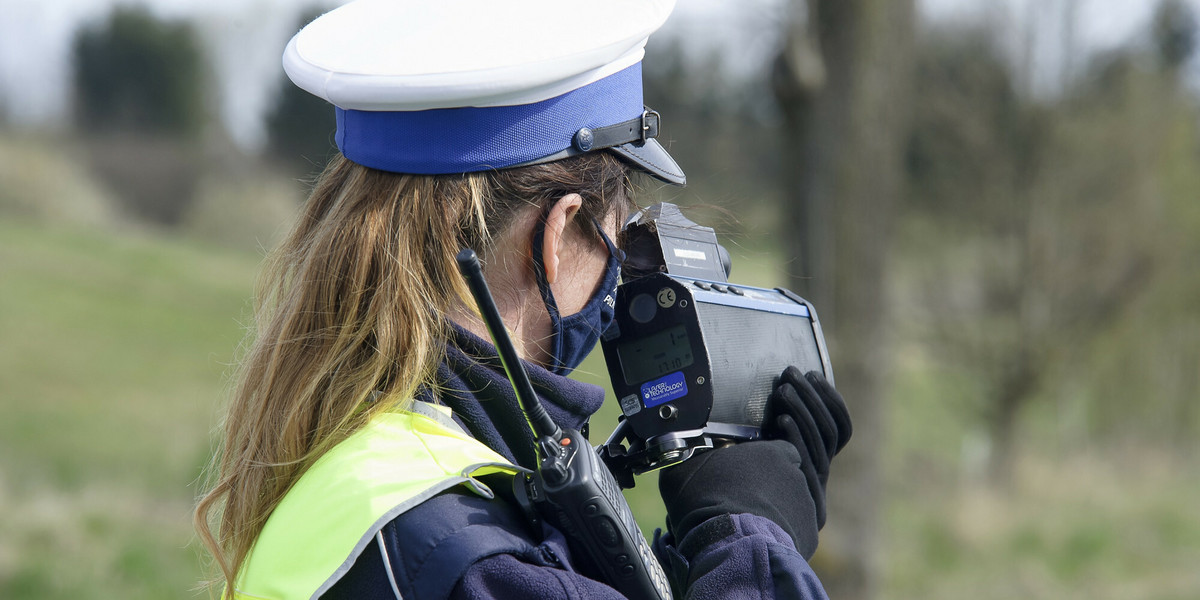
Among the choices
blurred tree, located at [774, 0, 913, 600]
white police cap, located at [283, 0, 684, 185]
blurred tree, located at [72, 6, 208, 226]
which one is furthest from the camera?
blurred tree, located at [72, 6, 208, 226]

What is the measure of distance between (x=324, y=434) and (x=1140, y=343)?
511 inches

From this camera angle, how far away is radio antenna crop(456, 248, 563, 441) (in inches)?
48.8

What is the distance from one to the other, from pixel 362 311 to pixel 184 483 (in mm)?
6808

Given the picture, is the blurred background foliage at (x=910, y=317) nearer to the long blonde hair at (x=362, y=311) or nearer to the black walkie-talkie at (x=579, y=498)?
the long blonde hair at (x=362, y=311)

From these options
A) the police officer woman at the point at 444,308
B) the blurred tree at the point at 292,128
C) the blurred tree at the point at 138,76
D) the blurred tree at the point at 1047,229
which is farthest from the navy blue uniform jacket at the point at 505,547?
the blurred tree at the point at 138,76

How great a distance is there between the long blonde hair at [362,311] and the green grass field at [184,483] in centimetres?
53

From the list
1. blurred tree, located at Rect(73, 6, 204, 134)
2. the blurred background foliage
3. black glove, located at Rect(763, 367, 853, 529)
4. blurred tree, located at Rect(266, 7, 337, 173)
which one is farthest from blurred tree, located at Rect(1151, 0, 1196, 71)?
blurred tree, located at Rect(73, 6, 204, 134)

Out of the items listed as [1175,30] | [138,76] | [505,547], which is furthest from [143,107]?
[505,547]

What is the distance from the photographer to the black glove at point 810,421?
72.2 inches

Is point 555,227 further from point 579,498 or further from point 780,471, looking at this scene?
point 780,471

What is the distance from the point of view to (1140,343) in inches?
486

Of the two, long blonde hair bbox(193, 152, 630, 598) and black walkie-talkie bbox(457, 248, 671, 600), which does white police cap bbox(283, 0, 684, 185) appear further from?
black walkie-talkie bbox(457, 248, 671, 600)

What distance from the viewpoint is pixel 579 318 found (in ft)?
5.36

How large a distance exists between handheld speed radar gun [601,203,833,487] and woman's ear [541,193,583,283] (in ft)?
0.77
